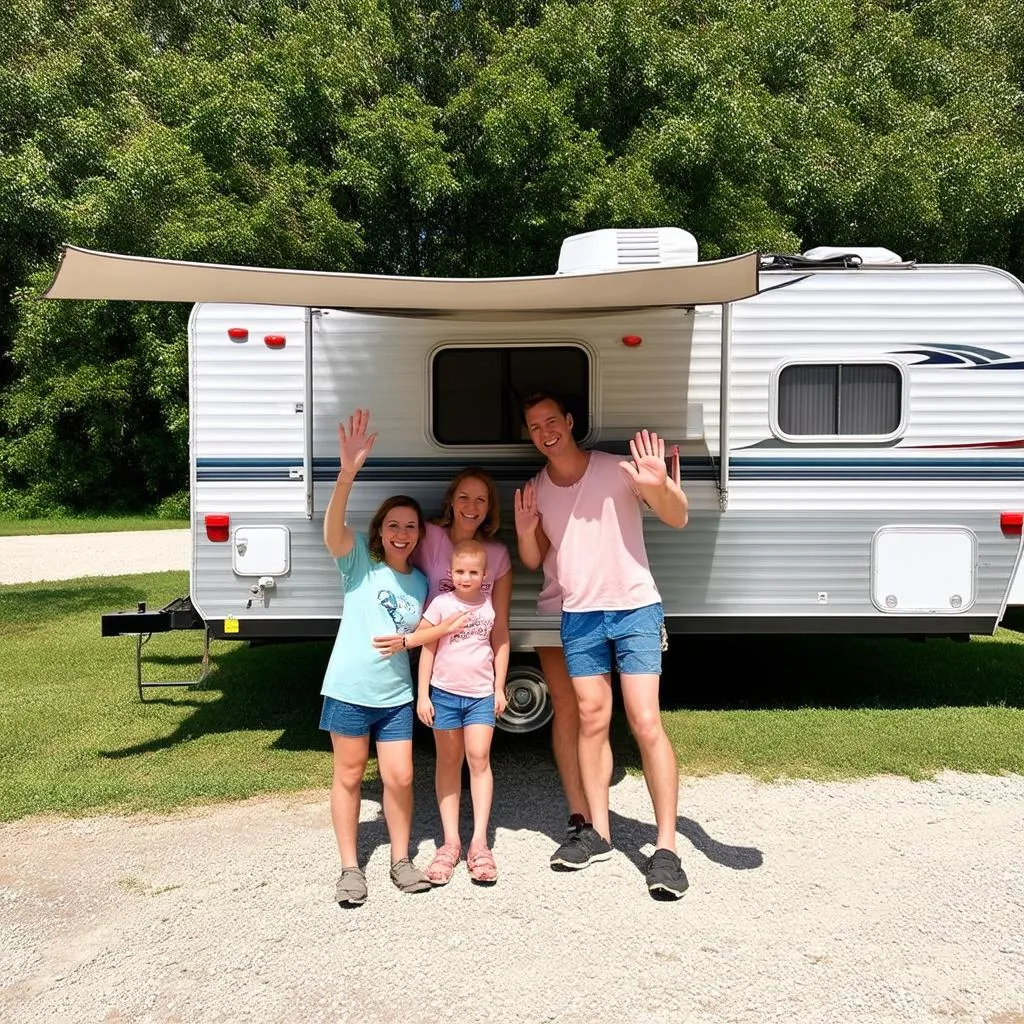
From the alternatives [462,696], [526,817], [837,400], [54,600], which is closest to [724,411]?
[837,400]

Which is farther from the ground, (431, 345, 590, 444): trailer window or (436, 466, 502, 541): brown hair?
(431, 345, 590, 444): trailer window

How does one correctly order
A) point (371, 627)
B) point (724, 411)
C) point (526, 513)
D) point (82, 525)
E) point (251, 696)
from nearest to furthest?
point (371, 627) < point (526, 513) < point (724, 411) < point (251, 696) < point (82, 525)

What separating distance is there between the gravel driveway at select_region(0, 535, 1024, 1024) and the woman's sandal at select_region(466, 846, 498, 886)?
80 millimetres

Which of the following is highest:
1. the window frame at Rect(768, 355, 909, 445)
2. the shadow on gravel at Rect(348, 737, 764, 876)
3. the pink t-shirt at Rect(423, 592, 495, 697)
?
the window frame at Rect(768, 355, 909, 445)

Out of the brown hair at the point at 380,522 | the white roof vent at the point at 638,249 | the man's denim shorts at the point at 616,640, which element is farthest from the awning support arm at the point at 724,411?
the brown hair at the point at 380,522

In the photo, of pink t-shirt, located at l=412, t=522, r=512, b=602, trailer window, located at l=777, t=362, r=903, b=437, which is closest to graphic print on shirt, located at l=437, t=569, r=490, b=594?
pink t-shirt, located at l=412, t=522, r=512, b=602

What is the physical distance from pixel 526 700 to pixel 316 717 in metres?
1.41

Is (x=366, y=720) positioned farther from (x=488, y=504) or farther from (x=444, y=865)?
(x=488, y=504)

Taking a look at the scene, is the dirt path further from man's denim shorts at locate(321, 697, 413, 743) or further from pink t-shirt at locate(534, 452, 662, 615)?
pink t-shirt at locate(534, 452, 662, 615)

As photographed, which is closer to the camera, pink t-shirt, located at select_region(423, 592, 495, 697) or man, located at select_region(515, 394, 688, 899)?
man, located at select_region(515, 394, 688, 899)

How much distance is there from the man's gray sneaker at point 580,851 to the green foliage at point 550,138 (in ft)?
32.6

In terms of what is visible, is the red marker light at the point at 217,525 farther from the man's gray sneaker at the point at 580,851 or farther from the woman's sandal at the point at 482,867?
the man's gray sneaker at the point at 580,851

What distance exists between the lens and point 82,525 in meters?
18.0

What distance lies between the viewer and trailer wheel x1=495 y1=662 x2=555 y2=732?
4949 millimetres
